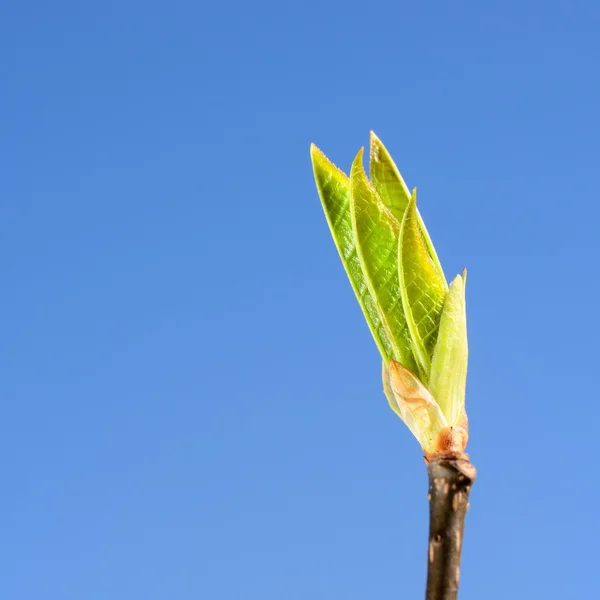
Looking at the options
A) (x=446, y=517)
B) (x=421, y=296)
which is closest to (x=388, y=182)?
(x=421, y=296)

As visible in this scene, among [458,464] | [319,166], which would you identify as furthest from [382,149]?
[458,464]

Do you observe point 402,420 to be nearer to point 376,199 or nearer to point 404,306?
point 404,306

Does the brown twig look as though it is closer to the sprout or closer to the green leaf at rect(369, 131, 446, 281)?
the sprout

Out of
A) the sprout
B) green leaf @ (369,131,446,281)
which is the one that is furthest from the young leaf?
green leaf @ (369,131,446,281)

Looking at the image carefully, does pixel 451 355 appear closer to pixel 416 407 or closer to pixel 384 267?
pixel 416 407

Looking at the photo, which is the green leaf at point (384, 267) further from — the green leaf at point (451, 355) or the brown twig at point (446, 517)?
the brown twig at point (446, 517)

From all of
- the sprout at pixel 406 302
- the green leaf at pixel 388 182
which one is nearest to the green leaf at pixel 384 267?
the sprout at pixel 406 302
